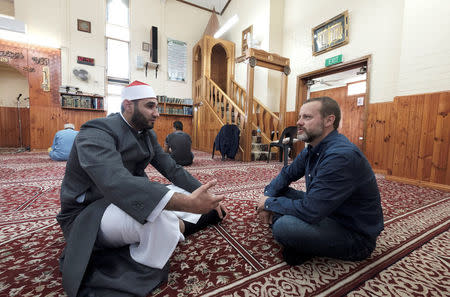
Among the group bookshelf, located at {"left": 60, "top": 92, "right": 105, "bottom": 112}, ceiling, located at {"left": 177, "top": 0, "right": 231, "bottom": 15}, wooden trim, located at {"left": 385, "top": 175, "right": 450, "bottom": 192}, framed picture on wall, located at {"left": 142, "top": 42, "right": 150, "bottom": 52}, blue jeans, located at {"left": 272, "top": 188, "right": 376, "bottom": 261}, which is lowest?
wooden trim, located at {"left": 385, "top": 175, "right": 450, "bottom": 192}

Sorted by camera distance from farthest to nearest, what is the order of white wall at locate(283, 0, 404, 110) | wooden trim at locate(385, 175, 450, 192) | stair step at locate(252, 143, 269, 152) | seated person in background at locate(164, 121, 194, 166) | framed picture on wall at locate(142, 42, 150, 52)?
framed picture on wall at locate(142, 42, 150, 52), stair step at locate(252, 143, 269, 152), seated person in background at locate(164, 121, 194, 166), white wall at locate(283, 0, 404, 110), wooden trim at locate(385, 175, 450, 192)

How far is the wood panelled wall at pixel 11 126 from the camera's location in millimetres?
6945

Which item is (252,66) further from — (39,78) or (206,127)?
(39,78)

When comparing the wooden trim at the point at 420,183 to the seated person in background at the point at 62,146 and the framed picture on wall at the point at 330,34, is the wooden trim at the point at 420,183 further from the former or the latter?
the seated person in background at the point at 62,146

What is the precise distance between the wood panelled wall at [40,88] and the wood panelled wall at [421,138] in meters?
7.94

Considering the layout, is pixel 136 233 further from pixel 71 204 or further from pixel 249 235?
pixel 249 235

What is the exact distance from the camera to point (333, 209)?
3.13 ft

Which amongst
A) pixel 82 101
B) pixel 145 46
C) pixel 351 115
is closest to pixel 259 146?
pixel 351 115

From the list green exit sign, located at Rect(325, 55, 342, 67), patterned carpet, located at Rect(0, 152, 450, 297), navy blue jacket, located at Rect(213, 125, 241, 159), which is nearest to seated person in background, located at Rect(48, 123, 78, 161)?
patterned carpet, located at Rect(0, 152, 450, 297)

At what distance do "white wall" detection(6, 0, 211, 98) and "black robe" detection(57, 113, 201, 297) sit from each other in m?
6.80

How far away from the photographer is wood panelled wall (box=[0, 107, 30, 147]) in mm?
6945

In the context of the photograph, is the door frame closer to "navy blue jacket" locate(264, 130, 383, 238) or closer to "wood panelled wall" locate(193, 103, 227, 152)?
"wood panelled wall" locate(193, 103, 227, 152)

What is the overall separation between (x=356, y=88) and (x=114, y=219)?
685cm

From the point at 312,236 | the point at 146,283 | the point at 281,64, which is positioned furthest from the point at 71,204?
the point at 281,64
